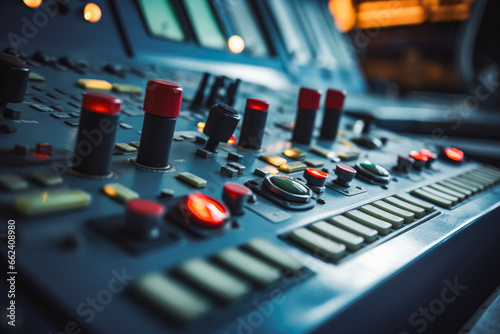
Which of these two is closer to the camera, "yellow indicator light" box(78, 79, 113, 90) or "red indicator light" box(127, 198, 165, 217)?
"red indicator light" box(127, 198, 165, 217)

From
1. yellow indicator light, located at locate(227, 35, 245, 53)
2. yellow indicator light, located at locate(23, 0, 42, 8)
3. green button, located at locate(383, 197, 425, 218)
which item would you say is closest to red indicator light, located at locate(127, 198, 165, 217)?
green button, located at locate(383, 197, 425, 218)

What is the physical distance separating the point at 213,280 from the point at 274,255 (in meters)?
0.12

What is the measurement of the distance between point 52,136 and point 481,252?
3.62 feet

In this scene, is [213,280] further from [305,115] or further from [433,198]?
[305,115]

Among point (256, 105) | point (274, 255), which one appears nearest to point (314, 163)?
point (256, 105)

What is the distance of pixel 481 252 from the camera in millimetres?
1145

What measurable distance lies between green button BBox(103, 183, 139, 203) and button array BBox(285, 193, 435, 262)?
9.6 inches

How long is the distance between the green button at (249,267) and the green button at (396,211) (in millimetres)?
411

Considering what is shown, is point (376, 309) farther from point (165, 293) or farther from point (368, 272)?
point (165, 293)

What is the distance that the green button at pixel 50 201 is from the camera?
49 cm

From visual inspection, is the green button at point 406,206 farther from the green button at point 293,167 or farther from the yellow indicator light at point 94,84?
the yellow indicator light at point 94,84

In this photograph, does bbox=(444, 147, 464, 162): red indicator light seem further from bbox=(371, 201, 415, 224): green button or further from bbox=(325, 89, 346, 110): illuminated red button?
bbox=(371, 201, 415, 224): green button

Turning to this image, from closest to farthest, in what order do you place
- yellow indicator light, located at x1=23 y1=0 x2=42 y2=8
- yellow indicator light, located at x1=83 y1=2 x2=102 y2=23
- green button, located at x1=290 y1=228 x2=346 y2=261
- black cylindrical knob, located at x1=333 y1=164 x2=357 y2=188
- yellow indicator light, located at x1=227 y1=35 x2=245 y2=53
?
green button, located at x1=290 y1=228 x2=346 y2=261, black cylindrical knob, located at x1=333 y1=164 x2=357 y2=188, yellow indicator light, located at x1=23 y1=0 x2=42 y2=8, yellow indicator light, located at x1=83 y1=2 x2=102 y2=23, yellow indicator light, located at x1=227 y1=35 x2=245 y2=53

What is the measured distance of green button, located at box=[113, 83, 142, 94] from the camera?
1146 millimetres
